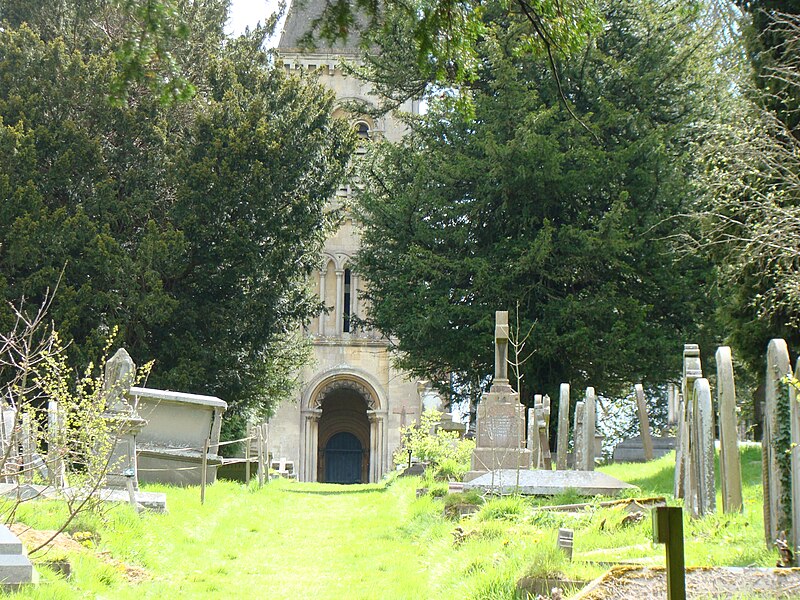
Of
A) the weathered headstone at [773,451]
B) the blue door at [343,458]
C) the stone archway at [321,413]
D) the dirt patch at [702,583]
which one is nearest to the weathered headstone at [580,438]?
the weathered headstone at [773,451]

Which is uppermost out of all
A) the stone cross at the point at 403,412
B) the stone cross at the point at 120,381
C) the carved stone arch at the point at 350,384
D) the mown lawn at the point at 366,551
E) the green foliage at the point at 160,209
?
the green foliage at the point at 160,209

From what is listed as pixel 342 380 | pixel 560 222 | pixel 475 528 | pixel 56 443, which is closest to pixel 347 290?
pixel 342 380

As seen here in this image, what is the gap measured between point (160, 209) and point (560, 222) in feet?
28.0

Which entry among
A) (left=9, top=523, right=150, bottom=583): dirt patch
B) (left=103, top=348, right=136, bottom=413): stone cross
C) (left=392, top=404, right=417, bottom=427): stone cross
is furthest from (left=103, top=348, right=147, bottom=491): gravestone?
(left=392, top=404, right=417, bottom=427): stone cross

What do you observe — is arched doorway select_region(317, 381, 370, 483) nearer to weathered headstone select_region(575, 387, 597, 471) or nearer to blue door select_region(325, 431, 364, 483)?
blue door select_region(325, 431, 364, 483)

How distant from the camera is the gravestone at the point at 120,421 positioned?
415 inches

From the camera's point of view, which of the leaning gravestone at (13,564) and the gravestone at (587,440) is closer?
the leaning gravestone at (13,564)

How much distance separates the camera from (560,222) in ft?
72.3

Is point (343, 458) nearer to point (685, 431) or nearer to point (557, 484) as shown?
point (557, 484)

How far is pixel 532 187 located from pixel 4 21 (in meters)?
12.1

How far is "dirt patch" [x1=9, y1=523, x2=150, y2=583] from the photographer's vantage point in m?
6.72

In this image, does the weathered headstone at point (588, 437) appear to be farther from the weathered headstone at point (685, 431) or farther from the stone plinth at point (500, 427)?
the weathered headstone at point (685, 431)

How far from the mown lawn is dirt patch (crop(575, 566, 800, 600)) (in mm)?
920

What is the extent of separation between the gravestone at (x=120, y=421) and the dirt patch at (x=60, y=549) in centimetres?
238
